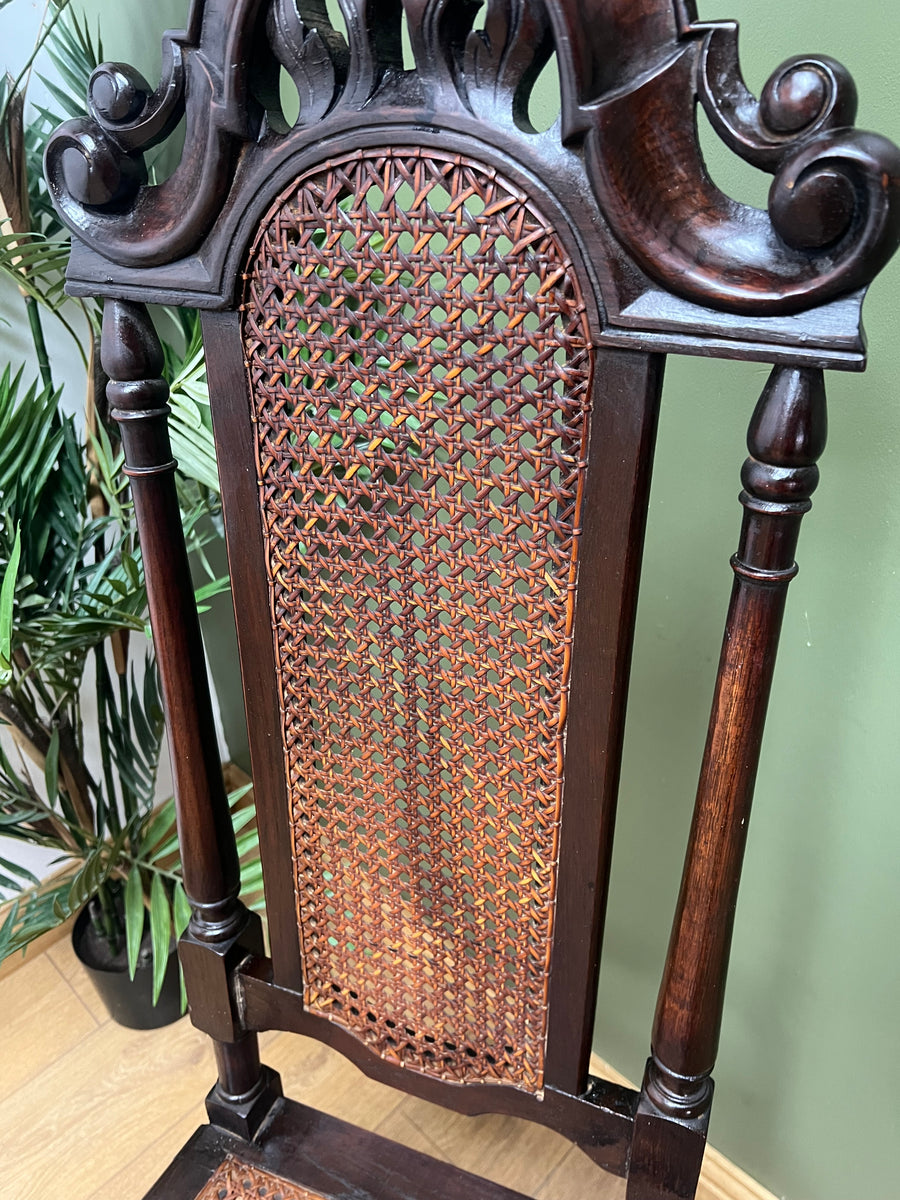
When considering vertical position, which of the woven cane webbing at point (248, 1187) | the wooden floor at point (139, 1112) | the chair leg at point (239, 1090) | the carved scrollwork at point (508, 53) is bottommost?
the wooden floor at point (139, 1112)

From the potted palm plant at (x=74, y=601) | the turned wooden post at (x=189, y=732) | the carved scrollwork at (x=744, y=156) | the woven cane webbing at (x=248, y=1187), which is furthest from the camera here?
the potted palm plant at (x=74, y=601)

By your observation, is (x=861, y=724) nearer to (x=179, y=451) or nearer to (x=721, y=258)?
(x=721, y=258)

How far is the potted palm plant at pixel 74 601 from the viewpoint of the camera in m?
1.00

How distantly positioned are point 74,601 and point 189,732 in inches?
14.3

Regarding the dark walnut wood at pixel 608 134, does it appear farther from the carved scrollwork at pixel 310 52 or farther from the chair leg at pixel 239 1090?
the chair leg at pixel 239 1090

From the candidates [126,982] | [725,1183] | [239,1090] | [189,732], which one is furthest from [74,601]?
[725,1183]

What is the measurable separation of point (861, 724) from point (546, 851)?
13.7 inches

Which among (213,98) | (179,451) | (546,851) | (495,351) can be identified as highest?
(213,98)

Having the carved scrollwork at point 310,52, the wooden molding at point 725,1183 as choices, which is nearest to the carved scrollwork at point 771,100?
the carved scrollwork at point 310,52

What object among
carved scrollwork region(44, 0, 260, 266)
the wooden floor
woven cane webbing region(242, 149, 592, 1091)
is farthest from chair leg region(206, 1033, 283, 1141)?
carved scrollwork region(44, 0, 260, 266)

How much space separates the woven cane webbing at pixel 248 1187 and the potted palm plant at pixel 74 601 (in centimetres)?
36

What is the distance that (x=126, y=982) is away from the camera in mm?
1361

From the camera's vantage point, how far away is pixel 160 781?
1.64 m

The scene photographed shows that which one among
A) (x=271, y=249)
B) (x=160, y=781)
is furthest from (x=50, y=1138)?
(x=271, y=249)
